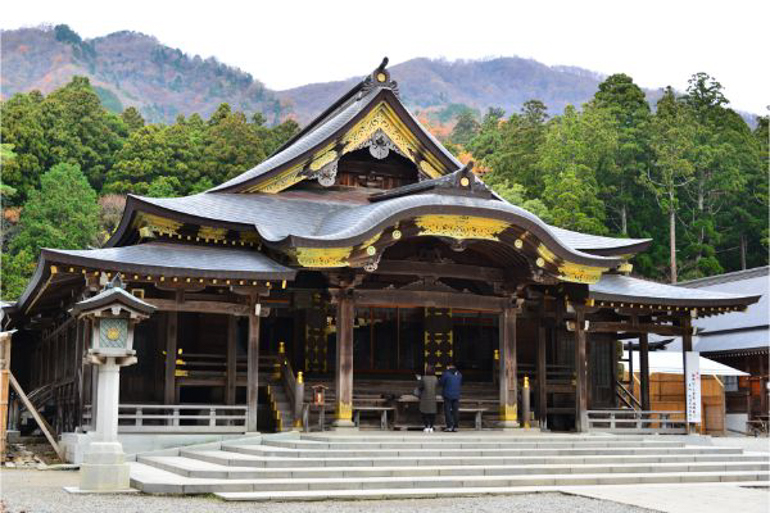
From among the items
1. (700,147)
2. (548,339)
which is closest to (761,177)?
(700,147)

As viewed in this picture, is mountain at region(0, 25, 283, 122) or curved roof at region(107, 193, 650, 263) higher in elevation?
mountain at region(0, 25, 283, 122)

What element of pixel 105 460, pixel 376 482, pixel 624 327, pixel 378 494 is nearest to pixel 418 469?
pixel 376 482

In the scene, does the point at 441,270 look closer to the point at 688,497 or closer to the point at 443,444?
the point at 443,444

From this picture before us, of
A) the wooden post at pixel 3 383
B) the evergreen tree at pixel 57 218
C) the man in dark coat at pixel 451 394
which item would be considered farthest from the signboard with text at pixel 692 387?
the evergreen tree at pixel 57 218

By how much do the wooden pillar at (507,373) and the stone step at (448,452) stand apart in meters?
3.22

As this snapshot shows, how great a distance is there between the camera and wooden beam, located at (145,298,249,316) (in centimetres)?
1814

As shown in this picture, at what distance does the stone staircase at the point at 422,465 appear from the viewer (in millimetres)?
13016

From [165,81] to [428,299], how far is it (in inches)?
5434

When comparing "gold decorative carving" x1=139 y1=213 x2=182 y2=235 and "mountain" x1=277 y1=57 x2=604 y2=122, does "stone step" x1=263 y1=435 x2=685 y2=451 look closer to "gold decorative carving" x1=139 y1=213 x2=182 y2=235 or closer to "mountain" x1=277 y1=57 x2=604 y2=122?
"gold decorative carving" x1=139 y1=213 x2=182 y2=235

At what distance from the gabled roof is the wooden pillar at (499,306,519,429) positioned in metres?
4.40

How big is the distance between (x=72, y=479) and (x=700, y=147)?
46.0 meters

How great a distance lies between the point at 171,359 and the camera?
18.7 m

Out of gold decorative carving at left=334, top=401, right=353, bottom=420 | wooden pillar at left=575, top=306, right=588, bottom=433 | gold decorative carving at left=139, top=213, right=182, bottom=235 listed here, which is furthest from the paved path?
gold decorative carving at left=139, top=213, right=182, bottom=235

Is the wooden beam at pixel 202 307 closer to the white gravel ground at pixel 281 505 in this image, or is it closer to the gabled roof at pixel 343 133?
the gabled roof at pixel 343 133
